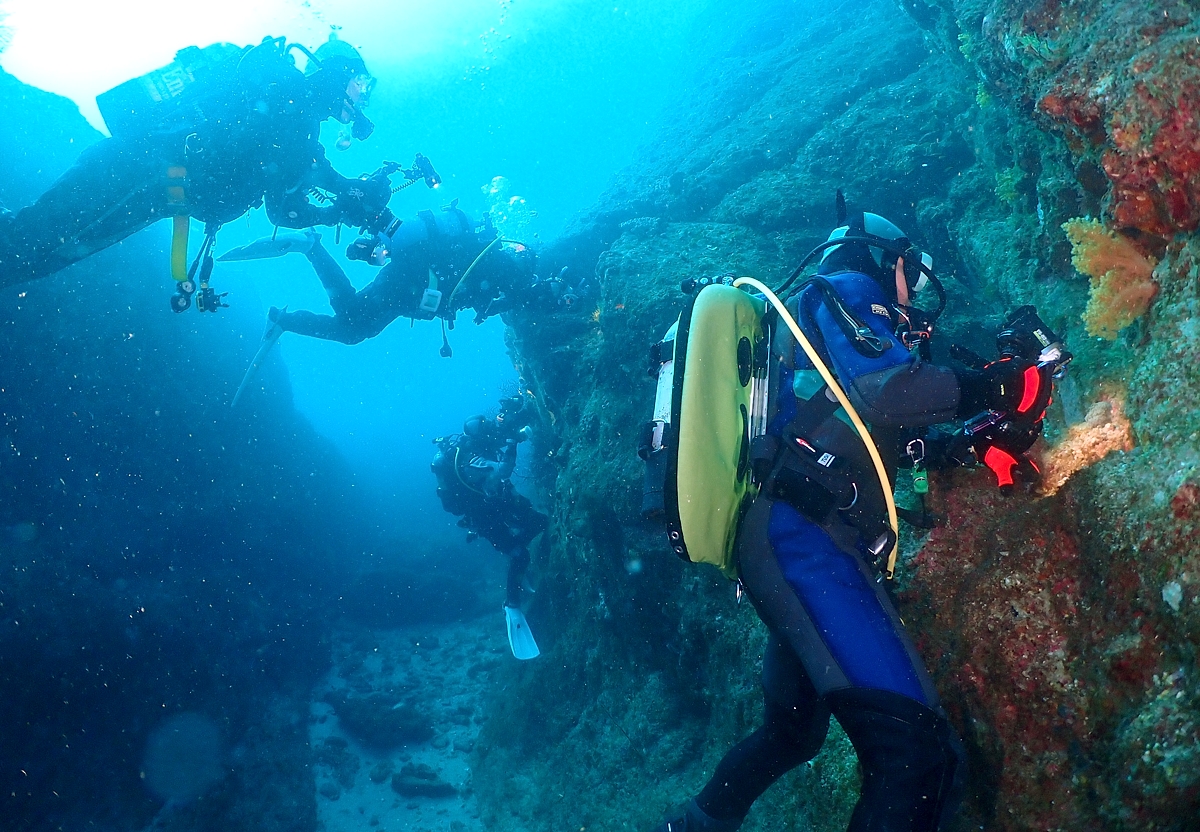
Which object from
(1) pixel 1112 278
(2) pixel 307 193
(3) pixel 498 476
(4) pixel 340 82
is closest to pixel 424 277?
(2) pixel 307 193

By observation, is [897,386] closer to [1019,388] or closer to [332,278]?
[1019,388]

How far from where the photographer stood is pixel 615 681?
586 cm

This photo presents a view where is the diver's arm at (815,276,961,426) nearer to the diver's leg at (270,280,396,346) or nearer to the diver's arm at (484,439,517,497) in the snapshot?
the diver's leg at (270,280,396,346)

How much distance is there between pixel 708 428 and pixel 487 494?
6.76 meters

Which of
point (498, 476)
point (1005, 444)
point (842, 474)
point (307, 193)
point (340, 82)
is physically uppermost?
point (340, 82)

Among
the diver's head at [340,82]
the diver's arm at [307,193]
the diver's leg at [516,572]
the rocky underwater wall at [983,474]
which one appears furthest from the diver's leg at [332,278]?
the diver's leg at [516,572]

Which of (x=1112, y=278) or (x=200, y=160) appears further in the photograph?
(x=200, y=160)

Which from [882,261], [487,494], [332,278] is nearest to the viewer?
[882,261]

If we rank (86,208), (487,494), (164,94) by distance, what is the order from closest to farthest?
(86,208) < (164,94) < (487,494)

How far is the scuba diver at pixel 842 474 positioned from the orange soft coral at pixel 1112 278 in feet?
0.82

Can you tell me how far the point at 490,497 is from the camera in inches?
339

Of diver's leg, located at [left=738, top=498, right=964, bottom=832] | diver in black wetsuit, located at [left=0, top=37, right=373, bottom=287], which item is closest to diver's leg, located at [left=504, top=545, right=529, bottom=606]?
diver in black wetsuit, located at [left=0, top=37, right=373, bottom=287]

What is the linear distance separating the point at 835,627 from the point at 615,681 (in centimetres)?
434

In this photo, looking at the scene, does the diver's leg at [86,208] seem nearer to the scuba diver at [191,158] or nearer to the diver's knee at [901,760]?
the scuba diver at [191,158]
